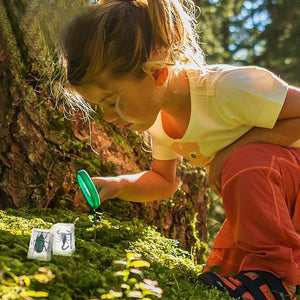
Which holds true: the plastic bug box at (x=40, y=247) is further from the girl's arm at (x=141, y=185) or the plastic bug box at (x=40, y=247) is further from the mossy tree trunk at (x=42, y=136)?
the mossy tree trunk at (x=42, y=136)

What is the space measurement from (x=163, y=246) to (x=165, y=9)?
133cm

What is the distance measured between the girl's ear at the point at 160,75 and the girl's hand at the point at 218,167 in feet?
1.84

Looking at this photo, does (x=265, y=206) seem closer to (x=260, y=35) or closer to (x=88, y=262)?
(x=88, y=262)

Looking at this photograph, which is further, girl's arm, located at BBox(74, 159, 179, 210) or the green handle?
girl's arm, located at BBox(74, 159, 179, 210)

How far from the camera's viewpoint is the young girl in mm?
2131

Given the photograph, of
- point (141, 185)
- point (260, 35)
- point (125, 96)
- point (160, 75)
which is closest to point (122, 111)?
point (125, 96)

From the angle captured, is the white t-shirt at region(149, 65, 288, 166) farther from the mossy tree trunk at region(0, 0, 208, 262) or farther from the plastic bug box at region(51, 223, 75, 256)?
the plastic bug box at region(51, 223, 75, 256)

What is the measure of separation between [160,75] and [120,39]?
32cm

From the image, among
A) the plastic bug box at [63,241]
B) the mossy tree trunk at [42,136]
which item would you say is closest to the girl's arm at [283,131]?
the mossy tree trunk at [42,136]

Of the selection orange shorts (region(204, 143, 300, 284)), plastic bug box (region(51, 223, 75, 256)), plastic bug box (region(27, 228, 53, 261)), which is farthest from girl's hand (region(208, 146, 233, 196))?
plastic bug box (region(27, 228, 53, 261))

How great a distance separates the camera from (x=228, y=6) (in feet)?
26.9

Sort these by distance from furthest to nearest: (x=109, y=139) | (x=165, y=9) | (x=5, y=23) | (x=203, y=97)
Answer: (x=109, y=139)
(x=5, y=23)
(x=203, y=97)
(x=165, y=9)

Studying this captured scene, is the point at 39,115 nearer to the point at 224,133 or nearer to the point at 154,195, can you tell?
the point at 154,195

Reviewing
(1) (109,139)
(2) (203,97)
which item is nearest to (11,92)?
(1) (109,139)
